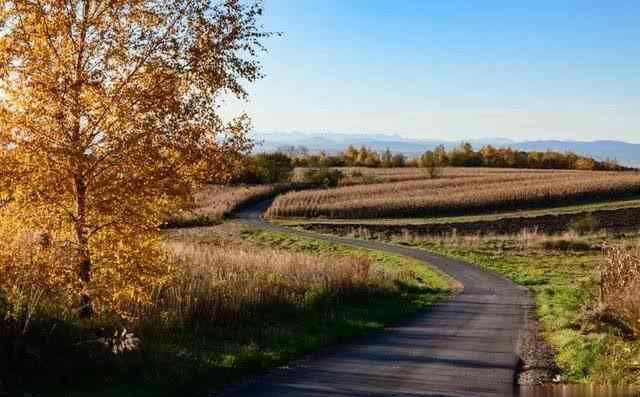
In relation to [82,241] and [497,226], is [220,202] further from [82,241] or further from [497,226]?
[82,241]

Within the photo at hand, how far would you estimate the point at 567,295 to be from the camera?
1061 inches

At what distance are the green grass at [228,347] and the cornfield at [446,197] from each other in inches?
1896

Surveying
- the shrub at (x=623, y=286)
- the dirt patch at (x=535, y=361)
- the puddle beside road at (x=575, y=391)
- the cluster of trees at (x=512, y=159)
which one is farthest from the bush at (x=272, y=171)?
the puddle beside road at (x=575, y=391)

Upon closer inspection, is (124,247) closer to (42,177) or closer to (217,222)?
(42,177)

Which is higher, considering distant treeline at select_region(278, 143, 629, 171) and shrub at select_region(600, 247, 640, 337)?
distant treeline at select_region(278, 143, 629, 171)

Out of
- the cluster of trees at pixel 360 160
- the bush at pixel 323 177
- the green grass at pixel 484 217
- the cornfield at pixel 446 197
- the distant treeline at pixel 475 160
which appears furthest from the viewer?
the cluster of trees at pixel 360 160

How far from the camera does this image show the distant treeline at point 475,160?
136 m

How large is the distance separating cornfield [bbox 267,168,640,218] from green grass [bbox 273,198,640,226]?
2.26 m

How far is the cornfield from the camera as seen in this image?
242 feet

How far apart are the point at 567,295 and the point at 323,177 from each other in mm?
78746

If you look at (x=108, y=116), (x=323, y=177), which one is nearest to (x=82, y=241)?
(x=108, y=116)

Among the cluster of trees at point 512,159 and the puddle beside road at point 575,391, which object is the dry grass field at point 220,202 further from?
the cluster of trees at point 512,159

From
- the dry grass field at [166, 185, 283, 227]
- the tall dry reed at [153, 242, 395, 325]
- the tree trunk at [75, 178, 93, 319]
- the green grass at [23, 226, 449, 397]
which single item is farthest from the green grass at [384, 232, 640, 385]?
the dry grass field at [166, 185, 283, 227]

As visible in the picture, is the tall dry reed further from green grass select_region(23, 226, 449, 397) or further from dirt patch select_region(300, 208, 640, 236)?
dirt patch select_region(300, 208, 640, 236)
